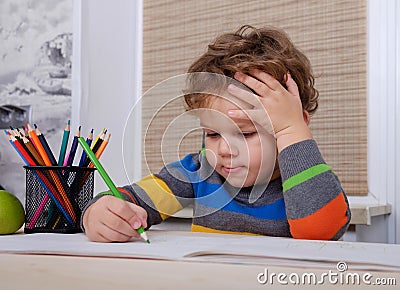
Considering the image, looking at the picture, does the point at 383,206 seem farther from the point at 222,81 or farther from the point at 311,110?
the point at 222,81

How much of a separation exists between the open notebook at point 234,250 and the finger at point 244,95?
0.17 m

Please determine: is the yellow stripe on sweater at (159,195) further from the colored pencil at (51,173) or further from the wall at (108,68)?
the wall at (108,68)

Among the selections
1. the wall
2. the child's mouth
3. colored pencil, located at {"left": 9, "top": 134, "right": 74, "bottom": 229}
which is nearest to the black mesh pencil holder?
colored pencil, located at {"left": 9, "top": 134, "right": 74, "bottom": 229}

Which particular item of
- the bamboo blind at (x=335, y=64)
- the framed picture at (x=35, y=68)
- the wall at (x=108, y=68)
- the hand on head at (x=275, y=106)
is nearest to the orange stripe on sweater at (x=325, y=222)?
the hand on head at (x=275, y=106)

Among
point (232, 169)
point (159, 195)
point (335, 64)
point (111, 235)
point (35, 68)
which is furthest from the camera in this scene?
point (35, 68)

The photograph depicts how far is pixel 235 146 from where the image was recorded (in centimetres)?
73

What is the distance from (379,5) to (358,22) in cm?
6

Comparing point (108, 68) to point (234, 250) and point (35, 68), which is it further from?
point (234, 250)

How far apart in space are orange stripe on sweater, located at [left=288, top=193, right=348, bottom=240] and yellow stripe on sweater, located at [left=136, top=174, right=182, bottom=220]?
189 mm

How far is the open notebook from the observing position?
0.46 meters

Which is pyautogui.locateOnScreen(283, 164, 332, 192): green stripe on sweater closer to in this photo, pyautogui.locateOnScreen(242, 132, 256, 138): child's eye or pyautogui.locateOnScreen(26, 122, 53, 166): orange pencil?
pyautogui.locateOnScreen(242, 132, 256, 138): child's eye

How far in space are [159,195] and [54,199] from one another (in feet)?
0.49

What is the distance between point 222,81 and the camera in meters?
0.72

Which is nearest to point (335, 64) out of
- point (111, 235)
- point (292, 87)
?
point (292, 87)
